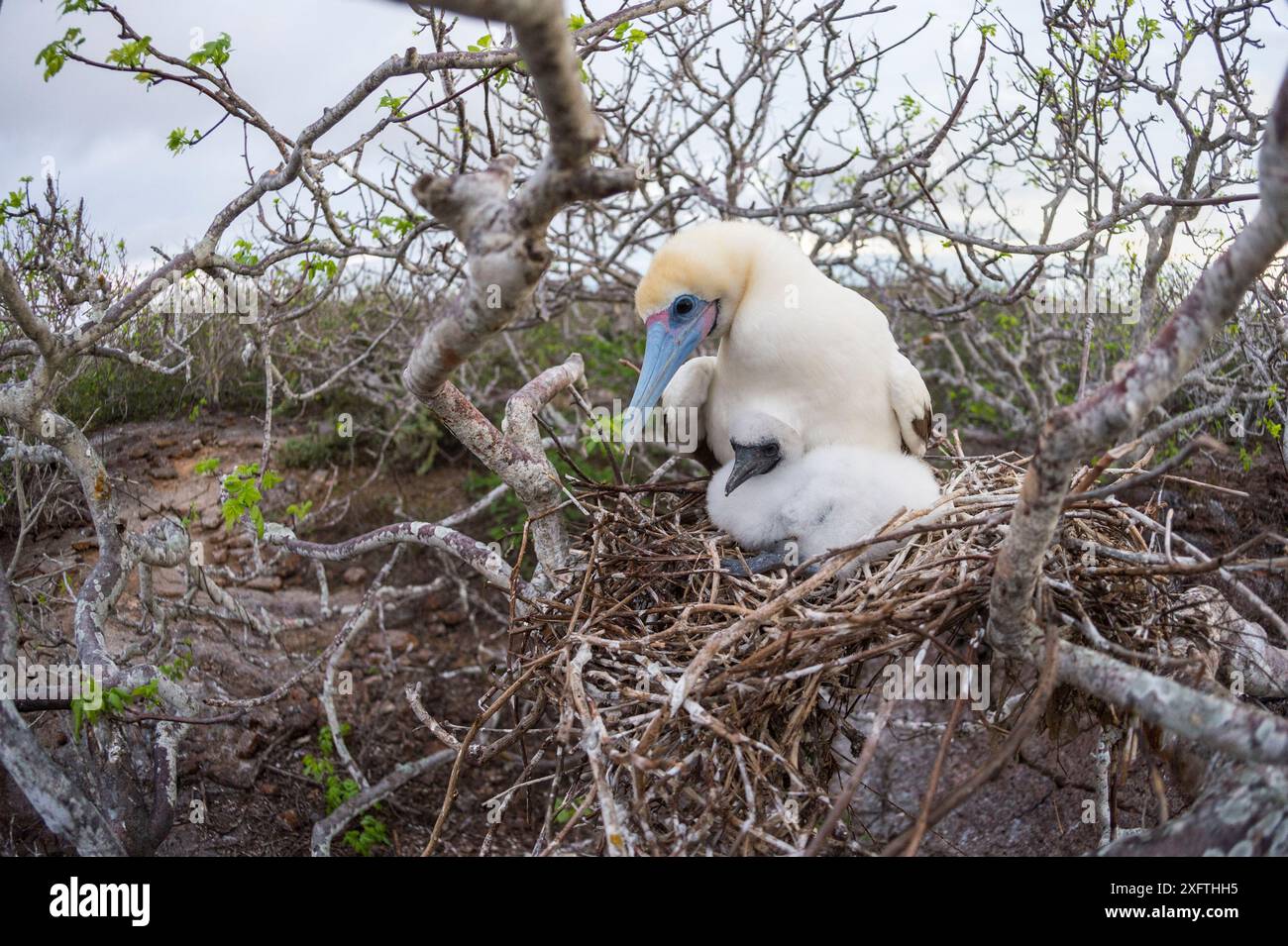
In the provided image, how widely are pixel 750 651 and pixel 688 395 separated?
127cm

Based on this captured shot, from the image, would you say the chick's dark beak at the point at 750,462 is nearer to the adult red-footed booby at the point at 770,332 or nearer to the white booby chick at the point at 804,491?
the white booby chick at the point at 804,491

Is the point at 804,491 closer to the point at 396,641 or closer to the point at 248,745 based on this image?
the point at 248,745

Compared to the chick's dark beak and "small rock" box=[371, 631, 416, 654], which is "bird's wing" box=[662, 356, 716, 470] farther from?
"small rock" box=[371, 631, 416, 654]

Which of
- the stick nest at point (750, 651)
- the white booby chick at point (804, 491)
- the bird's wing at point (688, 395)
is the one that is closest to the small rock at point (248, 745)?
the stick nest at point (750, 651)

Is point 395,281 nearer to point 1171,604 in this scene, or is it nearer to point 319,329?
point 319,329

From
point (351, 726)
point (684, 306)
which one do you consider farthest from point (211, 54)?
point (351, 726)

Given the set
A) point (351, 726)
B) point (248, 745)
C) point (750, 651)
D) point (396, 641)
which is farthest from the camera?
Result: point (396, 641)

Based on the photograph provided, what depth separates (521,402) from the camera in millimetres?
2996

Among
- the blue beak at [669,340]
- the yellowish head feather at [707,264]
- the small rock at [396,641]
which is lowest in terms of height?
the small rock at [396,641]

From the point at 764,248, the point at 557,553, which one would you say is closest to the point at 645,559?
the point at 557,553

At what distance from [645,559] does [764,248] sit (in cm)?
107

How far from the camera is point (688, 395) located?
3.41 m

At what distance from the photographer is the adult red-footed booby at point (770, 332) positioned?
114 inches

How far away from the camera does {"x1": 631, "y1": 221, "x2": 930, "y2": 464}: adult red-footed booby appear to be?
290 centimetres
